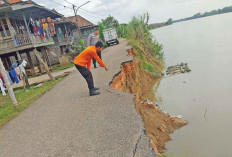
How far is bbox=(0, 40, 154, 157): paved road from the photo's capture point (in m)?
3.72

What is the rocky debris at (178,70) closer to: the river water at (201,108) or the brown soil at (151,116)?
the river water at (201,108)

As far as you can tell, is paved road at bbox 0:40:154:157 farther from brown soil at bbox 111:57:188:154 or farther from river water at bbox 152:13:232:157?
river water at bbox 152:13:232:157

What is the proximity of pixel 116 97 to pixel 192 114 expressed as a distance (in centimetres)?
400

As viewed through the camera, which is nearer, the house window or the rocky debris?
the house window

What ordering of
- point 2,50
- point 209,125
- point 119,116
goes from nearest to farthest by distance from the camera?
point 119,116 < point 209,125 < point 2,50

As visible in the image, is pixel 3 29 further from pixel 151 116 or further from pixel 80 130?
→ pixel 80 130

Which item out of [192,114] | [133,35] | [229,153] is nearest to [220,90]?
[192,114]

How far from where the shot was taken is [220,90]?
10.9m

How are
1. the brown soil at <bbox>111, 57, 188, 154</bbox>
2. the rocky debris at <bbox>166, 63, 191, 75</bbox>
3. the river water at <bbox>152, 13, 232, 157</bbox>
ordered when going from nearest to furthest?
the brown soil at <bbox>111, 57, 188, 154</bbox>
the river water at <bbox>152, 13, 232, 157</bbox>
the rocky debris at <bbox>166, 63, 191, 75</bbox>

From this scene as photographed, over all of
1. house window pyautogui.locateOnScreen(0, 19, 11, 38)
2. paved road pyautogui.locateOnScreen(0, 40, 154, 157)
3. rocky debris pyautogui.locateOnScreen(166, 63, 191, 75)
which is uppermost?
house window pyautogui.locateOnScreen(0, 19, 11, 38)

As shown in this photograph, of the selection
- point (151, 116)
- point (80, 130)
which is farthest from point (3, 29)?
point (80, 130)

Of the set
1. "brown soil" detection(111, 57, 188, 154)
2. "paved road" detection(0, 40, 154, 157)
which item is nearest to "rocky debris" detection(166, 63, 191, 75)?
"brown soil" detection(111, 57, 188, 154)

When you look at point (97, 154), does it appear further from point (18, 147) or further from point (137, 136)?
point (18, 147)

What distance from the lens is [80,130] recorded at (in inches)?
177
